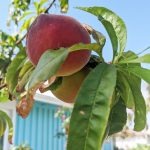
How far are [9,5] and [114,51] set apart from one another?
5.76 feet

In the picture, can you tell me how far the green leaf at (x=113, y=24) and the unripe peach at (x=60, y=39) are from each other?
0.16ft

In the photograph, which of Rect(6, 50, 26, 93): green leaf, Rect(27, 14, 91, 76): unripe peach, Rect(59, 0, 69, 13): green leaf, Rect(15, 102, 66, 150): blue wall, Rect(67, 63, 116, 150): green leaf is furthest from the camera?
Rect(15, 102, 66, 150): blue wall

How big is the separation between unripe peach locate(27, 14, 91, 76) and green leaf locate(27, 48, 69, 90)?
0.04m

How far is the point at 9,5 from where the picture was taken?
2.25 meters

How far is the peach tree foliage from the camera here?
1.46 ft

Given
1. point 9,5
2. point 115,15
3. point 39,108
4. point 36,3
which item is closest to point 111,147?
point 39,108

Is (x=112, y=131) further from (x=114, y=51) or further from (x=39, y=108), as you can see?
(x=39, y=108)

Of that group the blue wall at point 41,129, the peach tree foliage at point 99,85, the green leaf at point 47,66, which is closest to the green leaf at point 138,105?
the peach tree foliage at point 99,85

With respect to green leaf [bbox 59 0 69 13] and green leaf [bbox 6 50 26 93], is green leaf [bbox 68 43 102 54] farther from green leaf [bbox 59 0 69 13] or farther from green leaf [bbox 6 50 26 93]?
green leaf [bbox 59 0 69 13]

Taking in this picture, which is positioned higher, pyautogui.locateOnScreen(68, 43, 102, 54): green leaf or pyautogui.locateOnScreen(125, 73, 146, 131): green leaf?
pyautogui.locateOnScreen(68, 43, 102, 54): green leaf

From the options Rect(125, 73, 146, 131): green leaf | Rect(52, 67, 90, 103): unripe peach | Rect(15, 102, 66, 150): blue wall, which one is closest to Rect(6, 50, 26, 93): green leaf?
Rect(52, 67, 90, 103): unripe peach

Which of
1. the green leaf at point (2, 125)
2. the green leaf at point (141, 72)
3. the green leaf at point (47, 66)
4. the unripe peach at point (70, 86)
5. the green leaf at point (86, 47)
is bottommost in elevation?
the green leaf at point (2, 125)

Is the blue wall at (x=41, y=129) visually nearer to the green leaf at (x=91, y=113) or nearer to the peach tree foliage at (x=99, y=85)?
the peach tree foliage at (x=99, y=85)

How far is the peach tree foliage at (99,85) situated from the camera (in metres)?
0.44
